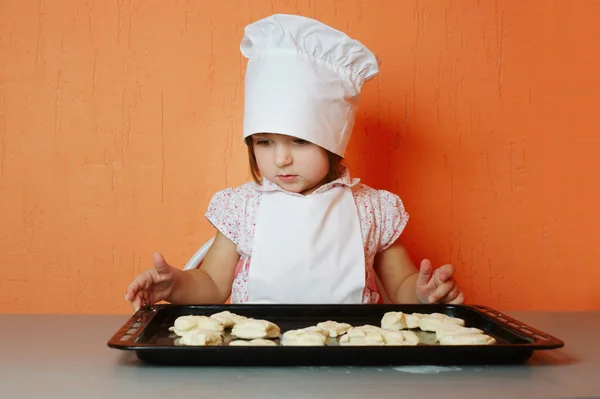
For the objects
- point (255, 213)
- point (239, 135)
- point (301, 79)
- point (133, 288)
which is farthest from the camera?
point (239, 135)

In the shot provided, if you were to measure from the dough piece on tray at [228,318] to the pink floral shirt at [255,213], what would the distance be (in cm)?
40

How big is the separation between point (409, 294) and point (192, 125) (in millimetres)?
657

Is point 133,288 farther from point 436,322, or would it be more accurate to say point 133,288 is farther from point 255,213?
point 436,322

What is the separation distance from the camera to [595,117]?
64.9 inches

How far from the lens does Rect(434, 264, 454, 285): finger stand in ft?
3.46

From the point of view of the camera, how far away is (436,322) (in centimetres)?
90

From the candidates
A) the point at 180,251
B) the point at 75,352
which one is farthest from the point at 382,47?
the point at 75,352

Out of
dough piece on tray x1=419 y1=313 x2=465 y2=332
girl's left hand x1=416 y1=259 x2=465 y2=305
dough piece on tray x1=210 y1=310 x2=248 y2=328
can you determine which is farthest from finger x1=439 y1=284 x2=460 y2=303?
dough piece on tray x1=210 y1=310 x2=248 y2=328

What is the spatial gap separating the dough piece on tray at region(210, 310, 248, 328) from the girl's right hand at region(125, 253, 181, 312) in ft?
0.65

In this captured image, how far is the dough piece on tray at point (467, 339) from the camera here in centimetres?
78

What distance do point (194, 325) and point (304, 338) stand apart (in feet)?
0.50

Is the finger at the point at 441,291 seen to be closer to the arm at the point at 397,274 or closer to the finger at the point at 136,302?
the arm at the point at 397,274

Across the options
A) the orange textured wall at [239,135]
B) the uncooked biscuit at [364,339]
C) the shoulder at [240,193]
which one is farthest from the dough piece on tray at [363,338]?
the orange textured wall at [239,135]

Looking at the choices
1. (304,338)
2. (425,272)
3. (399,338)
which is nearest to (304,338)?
(304,338)
